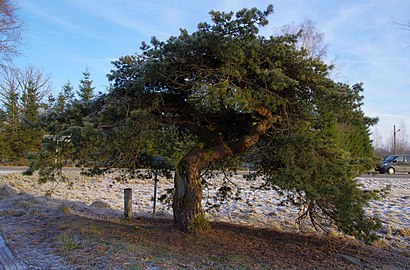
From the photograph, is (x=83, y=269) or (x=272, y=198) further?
(x=272, y=198)

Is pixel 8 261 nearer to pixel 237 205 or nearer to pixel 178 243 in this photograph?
pixel 178 243

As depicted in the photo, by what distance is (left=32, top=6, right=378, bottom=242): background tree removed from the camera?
480cm

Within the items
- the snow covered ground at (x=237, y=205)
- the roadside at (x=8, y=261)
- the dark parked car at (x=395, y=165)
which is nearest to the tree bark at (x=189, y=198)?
the snow covered ground at (x=237, y=205)

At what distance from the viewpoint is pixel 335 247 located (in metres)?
5.88

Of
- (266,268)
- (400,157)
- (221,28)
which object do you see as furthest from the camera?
(400,157)

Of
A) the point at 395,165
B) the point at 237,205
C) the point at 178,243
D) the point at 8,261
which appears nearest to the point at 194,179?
the point at 178,243

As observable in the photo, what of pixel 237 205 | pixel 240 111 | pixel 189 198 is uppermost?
pixel 240 111

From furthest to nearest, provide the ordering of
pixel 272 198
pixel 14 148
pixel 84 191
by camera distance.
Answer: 1. pixel 14 148
2. pixel 84 191
3. pixel 272 198

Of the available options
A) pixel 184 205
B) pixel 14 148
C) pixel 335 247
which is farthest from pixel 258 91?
pixel 14 148

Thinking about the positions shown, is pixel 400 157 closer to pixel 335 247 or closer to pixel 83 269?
pixel 335 247

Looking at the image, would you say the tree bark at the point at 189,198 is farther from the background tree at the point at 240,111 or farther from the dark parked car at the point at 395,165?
the dark parked car at the point at 395,165

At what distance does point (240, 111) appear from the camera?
208 inches

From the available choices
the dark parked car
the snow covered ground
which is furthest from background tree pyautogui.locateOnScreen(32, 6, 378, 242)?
the dark parked car

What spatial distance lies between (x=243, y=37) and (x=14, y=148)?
2459cm
